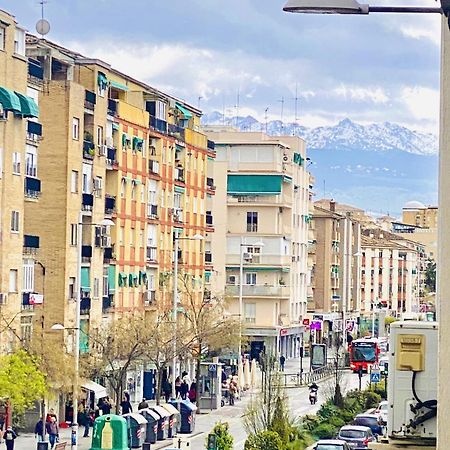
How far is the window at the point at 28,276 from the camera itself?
5606cm

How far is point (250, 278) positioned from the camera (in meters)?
102

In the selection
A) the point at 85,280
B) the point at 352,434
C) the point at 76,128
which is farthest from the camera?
the point at 85,280

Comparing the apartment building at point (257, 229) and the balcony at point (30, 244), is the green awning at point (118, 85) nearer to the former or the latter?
the balcony at point (30, 244)

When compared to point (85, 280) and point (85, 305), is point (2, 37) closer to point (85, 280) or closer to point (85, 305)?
point (85, 280)

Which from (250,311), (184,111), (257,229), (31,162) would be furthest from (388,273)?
(31,162)

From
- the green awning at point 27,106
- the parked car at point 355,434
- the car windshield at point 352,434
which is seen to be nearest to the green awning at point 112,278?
the green awning at point 27,106

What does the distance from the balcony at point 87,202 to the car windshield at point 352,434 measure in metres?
21.0

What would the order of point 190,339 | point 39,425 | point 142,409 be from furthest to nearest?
point 190,339
point 142,409
point 39,425

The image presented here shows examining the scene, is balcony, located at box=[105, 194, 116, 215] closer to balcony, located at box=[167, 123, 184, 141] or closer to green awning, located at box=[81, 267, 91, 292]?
green awning, located at box=[81, 267, 91, 292]

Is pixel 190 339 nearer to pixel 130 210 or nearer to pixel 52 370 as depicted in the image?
pixel 130 210

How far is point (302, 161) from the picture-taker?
11150cm

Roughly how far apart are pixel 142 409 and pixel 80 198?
11545mm

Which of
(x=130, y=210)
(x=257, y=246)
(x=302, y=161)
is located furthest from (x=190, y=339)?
(x=302, y=161)

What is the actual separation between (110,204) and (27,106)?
45.9 ft
